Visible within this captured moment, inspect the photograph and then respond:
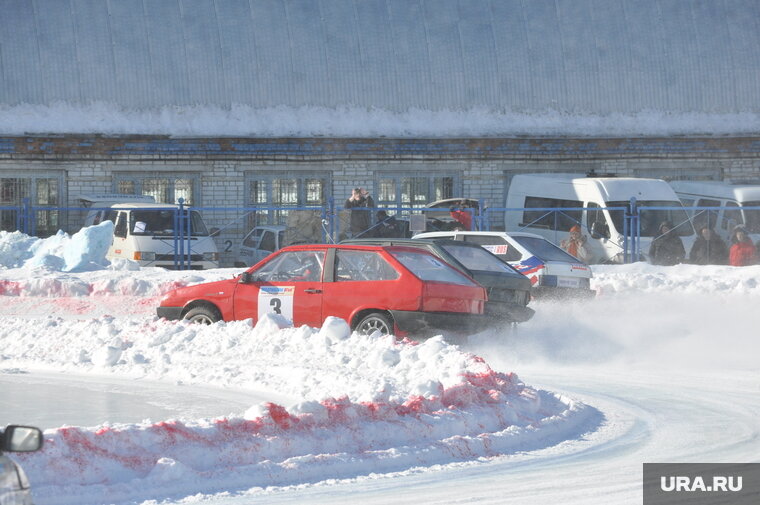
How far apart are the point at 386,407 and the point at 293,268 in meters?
6.10

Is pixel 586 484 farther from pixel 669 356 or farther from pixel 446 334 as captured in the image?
pixel 669 356

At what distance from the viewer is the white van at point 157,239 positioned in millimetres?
26547

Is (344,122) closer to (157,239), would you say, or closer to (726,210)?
(157,239)

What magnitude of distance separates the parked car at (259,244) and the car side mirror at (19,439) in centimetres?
2439

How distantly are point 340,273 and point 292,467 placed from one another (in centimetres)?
667

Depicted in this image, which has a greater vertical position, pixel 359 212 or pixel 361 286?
pixel 359 212

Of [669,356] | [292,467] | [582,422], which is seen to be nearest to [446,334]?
[669,356]

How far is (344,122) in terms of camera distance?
111ft

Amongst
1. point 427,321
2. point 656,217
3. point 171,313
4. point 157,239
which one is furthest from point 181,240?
point 427,321

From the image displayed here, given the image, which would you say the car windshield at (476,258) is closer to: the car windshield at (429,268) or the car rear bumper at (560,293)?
the car windshield at (429,268)

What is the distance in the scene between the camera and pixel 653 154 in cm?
3550

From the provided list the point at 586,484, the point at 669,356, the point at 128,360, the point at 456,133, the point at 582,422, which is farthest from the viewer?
the point at 456,133

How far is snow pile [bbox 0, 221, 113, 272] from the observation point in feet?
79.6

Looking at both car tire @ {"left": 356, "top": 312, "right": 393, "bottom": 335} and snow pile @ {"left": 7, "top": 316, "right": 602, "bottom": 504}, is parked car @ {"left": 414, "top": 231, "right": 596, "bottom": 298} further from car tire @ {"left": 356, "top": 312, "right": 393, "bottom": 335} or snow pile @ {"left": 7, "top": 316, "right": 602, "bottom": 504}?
snow pile @ {"left": 7, "top": 316, "right": 602, "bottom": 504}
